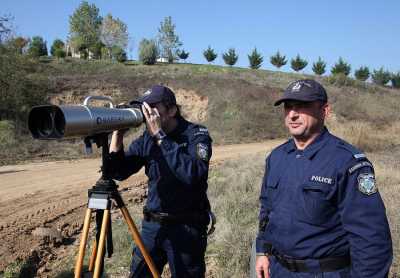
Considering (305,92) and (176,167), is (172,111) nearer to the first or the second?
(176,167)

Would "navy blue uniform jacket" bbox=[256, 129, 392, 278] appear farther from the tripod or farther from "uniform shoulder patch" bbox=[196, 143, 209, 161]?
the tripod

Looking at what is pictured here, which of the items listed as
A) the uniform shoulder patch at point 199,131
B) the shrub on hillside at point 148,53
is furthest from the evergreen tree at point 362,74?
the uniform shoulder patch at point 199,131

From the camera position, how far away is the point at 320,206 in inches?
88.9

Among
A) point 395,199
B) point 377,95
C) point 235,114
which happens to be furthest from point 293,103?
point 377,95

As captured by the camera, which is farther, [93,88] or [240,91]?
[240,91]

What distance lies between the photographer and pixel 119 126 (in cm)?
282

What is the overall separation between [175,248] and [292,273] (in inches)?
39.4

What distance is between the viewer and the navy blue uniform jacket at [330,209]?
2146mm

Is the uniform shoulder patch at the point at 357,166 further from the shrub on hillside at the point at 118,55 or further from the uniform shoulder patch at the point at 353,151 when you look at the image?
the shrub on hillside at the point at 118,55

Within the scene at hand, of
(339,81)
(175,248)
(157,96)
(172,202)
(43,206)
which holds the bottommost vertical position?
(43,206)

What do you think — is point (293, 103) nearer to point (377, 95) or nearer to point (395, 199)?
point (395, 199)

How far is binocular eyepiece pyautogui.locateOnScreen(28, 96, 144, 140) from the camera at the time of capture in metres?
2.38

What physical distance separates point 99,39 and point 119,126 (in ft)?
165

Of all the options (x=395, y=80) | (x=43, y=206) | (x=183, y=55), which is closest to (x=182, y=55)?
(x=183, y=55)
